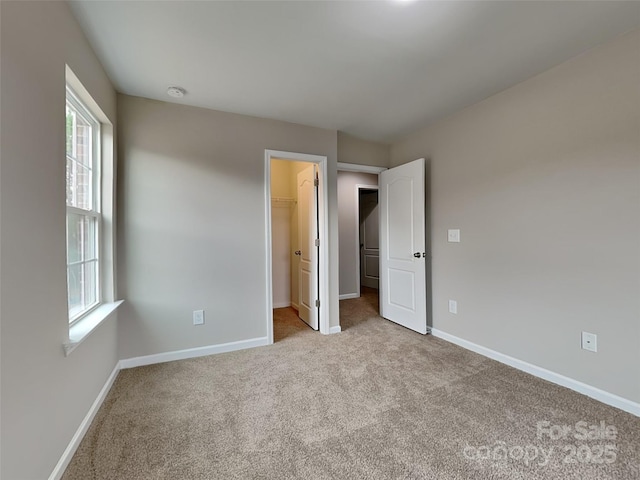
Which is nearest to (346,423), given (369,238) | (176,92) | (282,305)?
(176,92)

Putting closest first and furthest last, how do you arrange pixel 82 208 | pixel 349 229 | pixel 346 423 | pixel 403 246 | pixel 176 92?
pixel 346 423, pixel 82 208, pixel 176 92, pixel 403 246, pixel 349 229

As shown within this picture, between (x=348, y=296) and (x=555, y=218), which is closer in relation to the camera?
(x=555, y=218)

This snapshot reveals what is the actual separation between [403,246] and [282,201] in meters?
2.03

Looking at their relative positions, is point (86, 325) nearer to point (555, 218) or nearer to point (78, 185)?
point (78, 185)

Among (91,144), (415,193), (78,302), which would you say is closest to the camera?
(78,302)

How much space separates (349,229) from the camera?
5.34m

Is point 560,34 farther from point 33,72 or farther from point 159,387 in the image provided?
point 159,387

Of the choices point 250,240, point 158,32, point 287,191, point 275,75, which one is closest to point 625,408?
point 250,240

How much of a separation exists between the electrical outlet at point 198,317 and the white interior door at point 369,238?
4006 millimetres

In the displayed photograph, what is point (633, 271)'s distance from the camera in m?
1.83

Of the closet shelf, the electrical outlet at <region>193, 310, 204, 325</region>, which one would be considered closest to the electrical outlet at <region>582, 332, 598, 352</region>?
the electrical outlet at <region>193, 310, 204, 325</region>

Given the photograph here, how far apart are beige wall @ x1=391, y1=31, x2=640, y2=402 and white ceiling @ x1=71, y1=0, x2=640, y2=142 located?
0.93ft

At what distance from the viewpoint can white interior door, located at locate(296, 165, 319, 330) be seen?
3.45 m

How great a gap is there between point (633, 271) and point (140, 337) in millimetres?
3776
